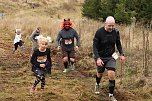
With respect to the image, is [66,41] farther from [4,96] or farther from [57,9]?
[57,9]

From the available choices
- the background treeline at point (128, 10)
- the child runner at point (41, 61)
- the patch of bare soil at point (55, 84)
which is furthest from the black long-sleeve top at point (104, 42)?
the background treeline at point (128, 10)

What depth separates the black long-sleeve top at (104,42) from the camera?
351 inches

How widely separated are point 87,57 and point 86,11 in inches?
555

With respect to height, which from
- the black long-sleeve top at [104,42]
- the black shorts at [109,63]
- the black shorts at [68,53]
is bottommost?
the black shorts at [68,53]

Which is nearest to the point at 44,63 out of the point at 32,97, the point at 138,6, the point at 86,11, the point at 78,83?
the point at 32,97

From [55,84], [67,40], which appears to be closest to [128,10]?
[67,40]

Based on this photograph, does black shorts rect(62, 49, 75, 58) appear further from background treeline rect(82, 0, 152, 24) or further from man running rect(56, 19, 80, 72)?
background treeline rect(82, 0, 152, 24)

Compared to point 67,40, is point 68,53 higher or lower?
lower

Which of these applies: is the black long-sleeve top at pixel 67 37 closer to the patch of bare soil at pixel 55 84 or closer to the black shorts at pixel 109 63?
the patch of bare soil at pixel 55 84

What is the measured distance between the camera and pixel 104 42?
8969 millimetres

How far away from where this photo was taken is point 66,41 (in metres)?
13.1

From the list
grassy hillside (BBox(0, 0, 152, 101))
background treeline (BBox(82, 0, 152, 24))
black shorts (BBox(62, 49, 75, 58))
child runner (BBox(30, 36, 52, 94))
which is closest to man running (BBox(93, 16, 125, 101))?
grassy hillside (BBox(0, 0, 152, 101))

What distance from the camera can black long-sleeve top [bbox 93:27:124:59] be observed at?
891cm

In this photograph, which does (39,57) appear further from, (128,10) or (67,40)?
(128,10)
